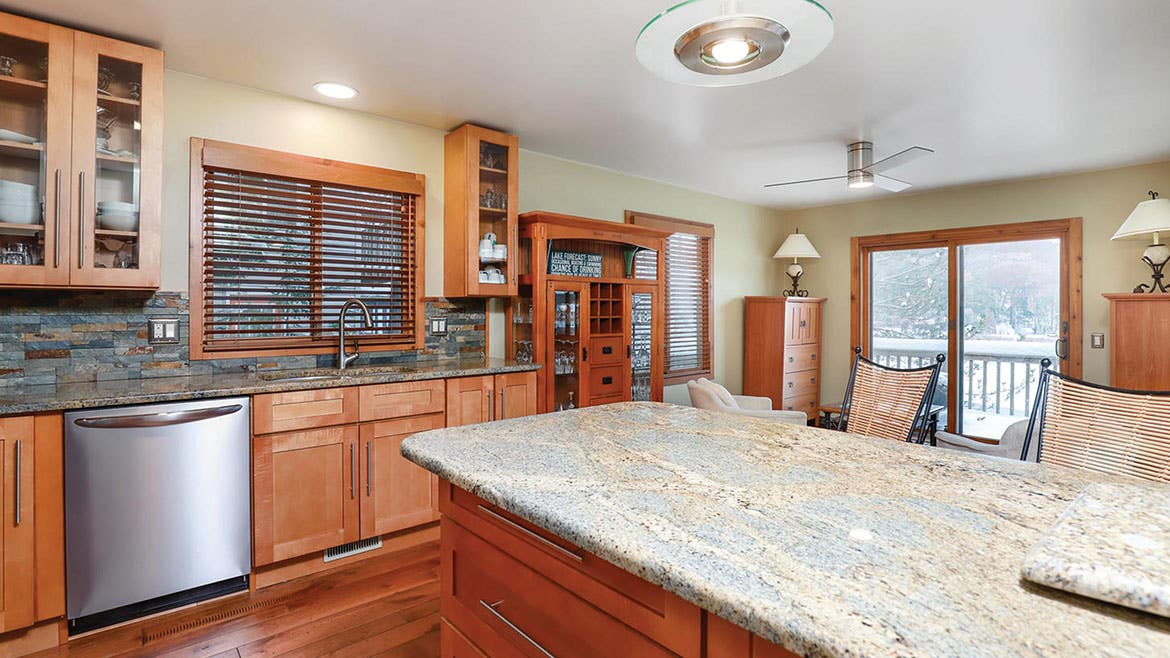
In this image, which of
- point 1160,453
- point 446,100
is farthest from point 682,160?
point 1160,453

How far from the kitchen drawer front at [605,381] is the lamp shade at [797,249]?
266cm


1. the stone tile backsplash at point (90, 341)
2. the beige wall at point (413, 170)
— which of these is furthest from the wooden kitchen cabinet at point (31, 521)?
the beige wall at point (413, 170)

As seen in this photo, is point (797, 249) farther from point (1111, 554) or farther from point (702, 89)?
point (1111, 554)

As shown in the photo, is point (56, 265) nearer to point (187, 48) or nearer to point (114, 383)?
point (114, 383)

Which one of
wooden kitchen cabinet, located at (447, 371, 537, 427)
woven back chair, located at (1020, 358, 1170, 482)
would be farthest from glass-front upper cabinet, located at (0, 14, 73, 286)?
woven back chair, located at (1020, 358, 1170, 482)

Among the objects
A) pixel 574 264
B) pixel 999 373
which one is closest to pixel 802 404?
pixel 999 373

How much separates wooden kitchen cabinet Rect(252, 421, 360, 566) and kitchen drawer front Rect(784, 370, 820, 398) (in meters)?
4.35

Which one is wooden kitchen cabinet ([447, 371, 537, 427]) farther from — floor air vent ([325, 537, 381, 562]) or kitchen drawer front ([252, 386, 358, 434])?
floor air vent ([325, 537, 381, 562])

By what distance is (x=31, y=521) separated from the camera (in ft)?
6.83

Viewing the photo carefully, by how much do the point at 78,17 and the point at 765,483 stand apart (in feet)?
10.3

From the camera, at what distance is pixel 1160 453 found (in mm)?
1398

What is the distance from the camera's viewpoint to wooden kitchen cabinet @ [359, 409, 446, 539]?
291 cm

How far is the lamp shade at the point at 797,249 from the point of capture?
5875 millimetres

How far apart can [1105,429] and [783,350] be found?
13.9ft
